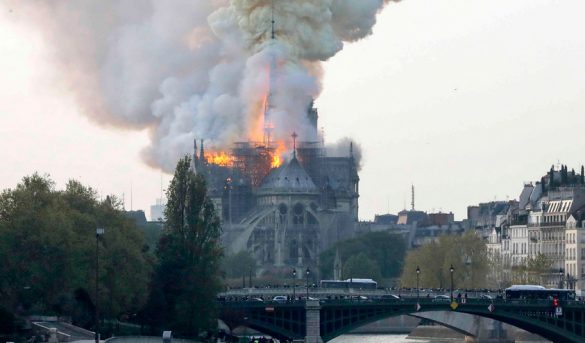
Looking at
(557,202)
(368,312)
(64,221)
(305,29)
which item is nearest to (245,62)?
(305,29)

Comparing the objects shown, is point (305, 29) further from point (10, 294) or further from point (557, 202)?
point (10, 294)

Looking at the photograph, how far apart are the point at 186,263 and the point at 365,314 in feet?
38.0

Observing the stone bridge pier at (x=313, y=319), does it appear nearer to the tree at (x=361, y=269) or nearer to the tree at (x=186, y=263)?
the tree at (x=186, y=263)

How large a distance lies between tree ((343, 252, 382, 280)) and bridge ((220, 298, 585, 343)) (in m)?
62.8

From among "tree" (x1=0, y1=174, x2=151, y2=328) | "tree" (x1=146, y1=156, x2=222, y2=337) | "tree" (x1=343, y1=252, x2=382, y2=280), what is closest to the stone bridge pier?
"tree" (x1=146, y1=156, x2=222, y2=337)

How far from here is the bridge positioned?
11625 cm

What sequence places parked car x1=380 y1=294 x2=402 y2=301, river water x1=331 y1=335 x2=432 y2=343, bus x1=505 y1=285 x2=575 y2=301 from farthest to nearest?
1. river water x1=331 y1=335 x2=432 y2=343
2. bus x1=505 y1=285 x2=575 y2=301
3. parked car x1=380 y1=294 x2=402 y2=301

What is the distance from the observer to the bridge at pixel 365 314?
11625cm

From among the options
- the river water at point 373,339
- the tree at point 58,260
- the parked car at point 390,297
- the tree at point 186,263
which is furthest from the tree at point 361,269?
the tree at point 58,260

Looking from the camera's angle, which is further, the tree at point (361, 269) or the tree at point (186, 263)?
the tree at point (361, 269)

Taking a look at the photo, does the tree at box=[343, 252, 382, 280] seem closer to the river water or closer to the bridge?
the river water

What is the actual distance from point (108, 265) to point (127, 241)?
4.07 m

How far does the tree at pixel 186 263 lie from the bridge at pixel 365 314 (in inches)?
164

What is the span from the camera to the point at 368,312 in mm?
119062
